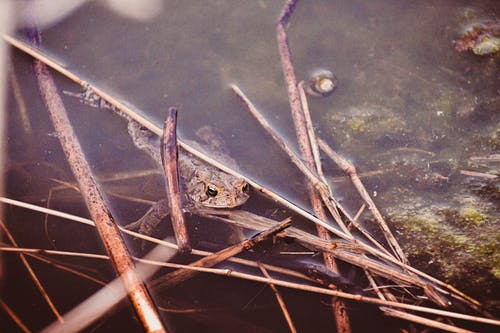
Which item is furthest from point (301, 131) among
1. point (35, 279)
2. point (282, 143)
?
point (35, 279)

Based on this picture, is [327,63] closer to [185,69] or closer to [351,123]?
[351,123]

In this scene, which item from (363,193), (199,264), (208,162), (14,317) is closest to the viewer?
Result: (14,317)

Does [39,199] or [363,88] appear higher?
[363,88]

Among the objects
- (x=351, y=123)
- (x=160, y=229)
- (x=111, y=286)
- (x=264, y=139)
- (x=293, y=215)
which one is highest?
(x=351, y=123)

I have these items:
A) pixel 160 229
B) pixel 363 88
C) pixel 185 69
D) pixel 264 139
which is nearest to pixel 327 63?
pixel 363 88

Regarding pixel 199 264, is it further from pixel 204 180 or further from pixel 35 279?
pixel 35 279

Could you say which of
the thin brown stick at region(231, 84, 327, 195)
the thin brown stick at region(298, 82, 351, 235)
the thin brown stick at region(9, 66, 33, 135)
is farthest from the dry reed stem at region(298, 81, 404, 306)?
the thin brown stick at region(9, 66, 33, 135)

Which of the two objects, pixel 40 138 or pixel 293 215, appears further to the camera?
pixel 40 138
